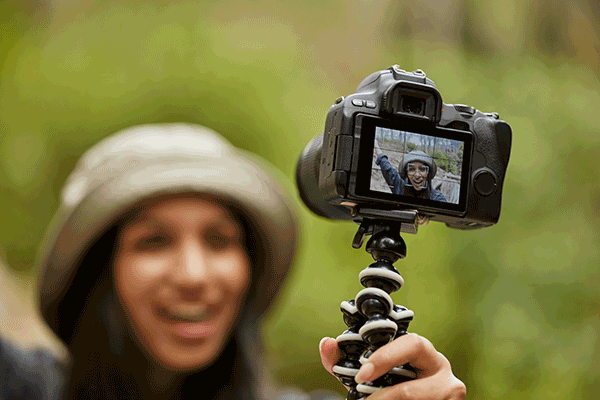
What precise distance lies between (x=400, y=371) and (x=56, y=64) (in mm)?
1277

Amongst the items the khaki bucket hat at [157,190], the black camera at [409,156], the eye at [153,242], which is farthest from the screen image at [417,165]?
the eye at [153,242]

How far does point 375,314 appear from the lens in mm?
607

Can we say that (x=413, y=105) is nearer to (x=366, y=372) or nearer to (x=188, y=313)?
(x=366, y=372)

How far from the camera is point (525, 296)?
5.40ft

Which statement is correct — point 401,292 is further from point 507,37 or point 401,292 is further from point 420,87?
point 420,87

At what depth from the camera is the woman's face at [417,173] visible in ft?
2.00

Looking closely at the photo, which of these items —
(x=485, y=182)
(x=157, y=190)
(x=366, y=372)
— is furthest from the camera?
(x=157, y=190)

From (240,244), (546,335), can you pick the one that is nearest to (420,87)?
(240,244)

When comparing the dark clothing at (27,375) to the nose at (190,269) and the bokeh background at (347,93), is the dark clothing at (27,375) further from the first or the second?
the nose at (190,269)

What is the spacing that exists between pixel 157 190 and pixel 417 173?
0.77 meters

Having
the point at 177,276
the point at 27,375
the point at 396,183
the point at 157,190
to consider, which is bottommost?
the point at 27,375

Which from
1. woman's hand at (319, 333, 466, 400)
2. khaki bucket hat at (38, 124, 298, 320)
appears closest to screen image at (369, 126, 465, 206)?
woman's hand at (319, 333, 466, 400)

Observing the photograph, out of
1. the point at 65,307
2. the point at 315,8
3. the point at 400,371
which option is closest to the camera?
the point at 400,371

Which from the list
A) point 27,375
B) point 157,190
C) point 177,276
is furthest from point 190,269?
point 27,375
